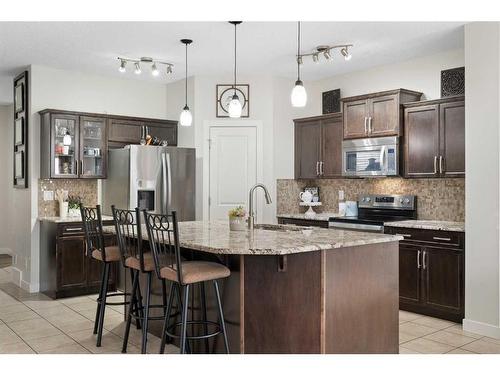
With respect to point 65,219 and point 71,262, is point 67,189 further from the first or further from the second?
point 71,262

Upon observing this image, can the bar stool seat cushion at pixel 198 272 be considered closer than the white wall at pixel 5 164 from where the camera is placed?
Yes

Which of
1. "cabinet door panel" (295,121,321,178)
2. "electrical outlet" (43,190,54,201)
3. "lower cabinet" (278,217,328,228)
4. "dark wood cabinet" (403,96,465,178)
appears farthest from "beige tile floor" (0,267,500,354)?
"cabinet door panel" (295,121,321,178)

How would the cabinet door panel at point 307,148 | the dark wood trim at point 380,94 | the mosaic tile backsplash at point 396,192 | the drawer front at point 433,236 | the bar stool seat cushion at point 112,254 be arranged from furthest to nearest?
the cabinet door panel at point 307,148 < the dark wood trim at point 380,94 < the mosaic tile backsplash at point 396,192 < the drawer front at point 433,236 < the bar stool seat cushion at point 112,254

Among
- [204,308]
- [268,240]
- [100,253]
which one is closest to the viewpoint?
[268,240]

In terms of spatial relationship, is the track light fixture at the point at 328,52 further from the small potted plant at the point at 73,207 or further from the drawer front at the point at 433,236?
the small potted plant at the point at 73,207

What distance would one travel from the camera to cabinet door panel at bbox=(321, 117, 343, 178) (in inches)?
247

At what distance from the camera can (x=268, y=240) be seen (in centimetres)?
342

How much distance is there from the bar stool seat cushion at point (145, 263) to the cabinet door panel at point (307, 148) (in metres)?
3.24

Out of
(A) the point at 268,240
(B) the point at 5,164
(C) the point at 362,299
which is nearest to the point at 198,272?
(A) the point at 268,240

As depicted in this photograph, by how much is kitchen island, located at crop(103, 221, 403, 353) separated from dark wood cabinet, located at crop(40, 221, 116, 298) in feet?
8.69

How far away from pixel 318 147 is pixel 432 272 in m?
2.29

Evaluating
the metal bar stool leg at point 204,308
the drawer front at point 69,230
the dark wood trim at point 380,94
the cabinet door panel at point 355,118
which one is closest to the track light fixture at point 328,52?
the dark wood trim at point 380,94

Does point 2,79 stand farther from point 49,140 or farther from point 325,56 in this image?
point 325,56

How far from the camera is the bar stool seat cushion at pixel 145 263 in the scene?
146 inches
